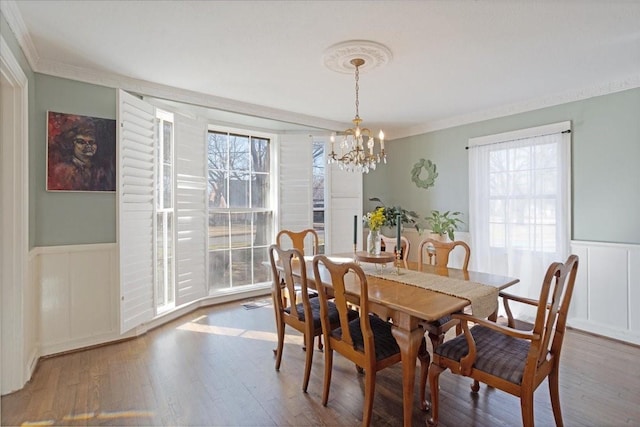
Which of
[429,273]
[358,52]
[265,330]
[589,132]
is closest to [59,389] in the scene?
[265,330]

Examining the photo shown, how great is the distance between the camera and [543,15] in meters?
2.12

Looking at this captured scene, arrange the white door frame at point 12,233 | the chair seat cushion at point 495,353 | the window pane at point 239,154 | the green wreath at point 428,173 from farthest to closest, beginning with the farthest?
1. the green wreath at point 428,173
2. the window pane at point 239,154
3. the white door frame at point 12,233
4. the chair seat cushion at point 495,353

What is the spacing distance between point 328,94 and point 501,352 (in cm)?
282

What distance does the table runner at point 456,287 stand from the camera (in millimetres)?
1984

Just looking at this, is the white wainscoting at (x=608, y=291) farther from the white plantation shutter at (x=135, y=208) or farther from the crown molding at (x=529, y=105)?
the white plantation shutter at (x=135, y=208)

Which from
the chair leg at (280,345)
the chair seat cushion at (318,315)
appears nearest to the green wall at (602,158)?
the chair seat cushion at (318,315)

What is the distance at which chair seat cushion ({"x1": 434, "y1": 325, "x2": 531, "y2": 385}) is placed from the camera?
1.70m

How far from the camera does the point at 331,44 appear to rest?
246 centimetres

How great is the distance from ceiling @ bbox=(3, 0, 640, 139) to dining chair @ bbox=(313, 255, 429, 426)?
1.57m

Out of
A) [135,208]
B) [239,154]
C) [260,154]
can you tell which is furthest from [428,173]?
[135,208]

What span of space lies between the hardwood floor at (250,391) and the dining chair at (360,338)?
26cm

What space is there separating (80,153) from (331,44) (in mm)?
2284

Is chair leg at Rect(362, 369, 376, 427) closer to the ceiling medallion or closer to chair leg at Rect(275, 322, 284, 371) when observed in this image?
chair leg at Rect(275, 322, 284, 371)

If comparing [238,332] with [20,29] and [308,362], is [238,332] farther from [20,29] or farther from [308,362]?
[20,29]
